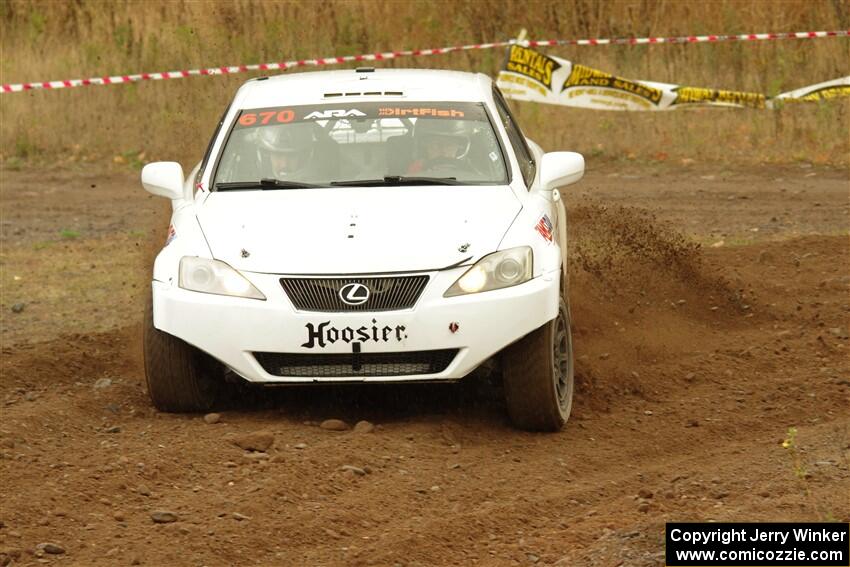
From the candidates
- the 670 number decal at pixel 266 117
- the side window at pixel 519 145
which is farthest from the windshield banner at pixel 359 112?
the side window at pixel 519 145

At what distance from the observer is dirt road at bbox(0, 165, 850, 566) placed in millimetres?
5715

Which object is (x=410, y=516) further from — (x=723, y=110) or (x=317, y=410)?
(x=723, y=110)

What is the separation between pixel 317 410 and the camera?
775 cm

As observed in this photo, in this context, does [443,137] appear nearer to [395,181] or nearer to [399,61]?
[395,181]

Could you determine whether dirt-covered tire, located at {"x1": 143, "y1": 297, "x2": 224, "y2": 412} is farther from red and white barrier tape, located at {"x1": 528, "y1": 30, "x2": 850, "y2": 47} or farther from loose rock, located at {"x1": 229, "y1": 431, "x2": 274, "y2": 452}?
red and white barrier tape, located at {"x1": 528, "y1": 30, "x2": 850, "y2": 47}

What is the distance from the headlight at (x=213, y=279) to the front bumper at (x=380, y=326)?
36 millimetres

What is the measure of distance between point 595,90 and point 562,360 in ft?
41.6

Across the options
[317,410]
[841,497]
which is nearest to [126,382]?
[317,410]

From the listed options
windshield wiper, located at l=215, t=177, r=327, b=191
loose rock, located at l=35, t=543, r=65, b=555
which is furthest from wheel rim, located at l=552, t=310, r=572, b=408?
loose rock, located at l=35, t=543, r=65, b=555

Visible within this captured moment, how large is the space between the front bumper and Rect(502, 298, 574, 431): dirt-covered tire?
0.13m

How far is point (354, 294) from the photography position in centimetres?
700

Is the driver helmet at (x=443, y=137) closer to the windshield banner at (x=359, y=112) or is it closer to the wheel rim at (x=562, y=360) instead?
the windshield banner at (x=359, y=112)

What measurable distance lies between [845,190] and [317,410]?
9.79 meters

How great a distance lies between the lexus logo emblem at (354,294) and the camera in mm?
6992
